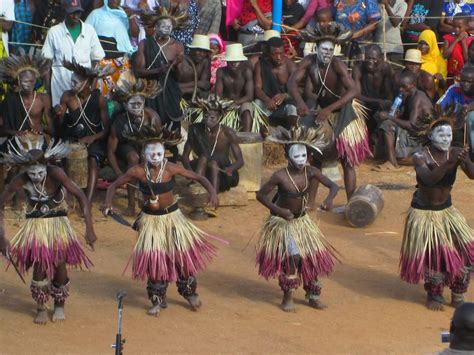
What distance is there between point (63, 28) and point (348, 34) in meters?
2.80

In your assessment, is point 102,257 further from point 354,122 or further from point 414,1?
point 414,1

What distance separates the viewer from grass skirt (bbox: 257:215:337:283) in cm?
796

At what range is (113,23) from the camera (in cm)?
1194

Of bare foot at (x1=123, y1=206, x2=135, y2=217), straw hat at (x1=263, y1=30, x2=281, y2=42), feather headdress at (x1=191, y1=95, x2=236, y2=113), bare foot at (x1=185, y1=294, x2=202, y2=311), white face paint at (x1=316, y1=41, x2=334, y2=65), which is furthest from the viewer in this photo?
Answer: straw hat at (x1=263, y1=30, x2=281, y2=42)

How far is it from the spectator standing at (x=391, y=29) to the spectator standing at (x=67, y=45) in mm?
3482

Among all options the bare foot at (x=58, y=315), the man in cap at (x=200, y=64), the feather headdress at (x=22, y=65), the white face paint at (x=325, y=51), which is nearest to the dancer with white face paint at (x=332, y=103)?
the white face paint at (x=325, y=51)

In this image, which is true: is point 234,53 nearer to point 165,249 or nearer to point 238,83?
point 238,83

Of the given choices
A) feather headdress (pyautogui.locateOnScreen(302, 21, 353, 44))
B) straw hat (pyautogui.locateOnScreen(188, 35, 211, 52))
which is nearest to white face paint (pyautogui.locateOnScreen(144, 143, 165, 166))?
feather headdress (pyautogui.locateOnScreen(302, 21, 353, 44))

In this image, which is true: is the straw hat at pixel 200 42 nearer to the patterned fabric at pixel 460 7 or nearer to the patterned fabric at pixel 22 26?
the patterned fabric at pixel 22 26

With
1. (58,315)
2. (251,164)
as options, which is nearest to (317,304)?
(58,315)

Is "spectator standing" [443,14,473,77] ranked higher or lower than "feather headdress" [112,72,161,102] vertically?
higher

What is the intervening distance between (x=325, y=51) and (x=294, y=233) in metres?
2.63

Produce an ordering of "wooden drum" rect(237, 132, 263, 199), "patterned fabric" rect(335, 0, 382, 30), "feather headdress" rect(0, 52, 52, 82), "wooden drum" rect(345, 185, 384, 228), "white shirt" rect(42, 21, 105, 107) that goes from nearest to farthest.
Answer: "feather headdress" rect(0, 52, 52, 82), "wooden drum" rect(345, 185, 384, 228), "white shirt" rect(42, 21, 105, 107), "wooden drum" rect(237, 132, 263, 199), "patterned fabric" rect(335, 0, 382, 30)

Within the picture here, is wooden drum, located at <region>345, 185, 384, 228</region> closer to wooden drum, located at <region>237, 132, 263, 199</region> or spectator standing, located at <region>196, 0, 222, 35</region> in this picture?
wooden drum, located at <region>237, 132, 263, 199</region>
